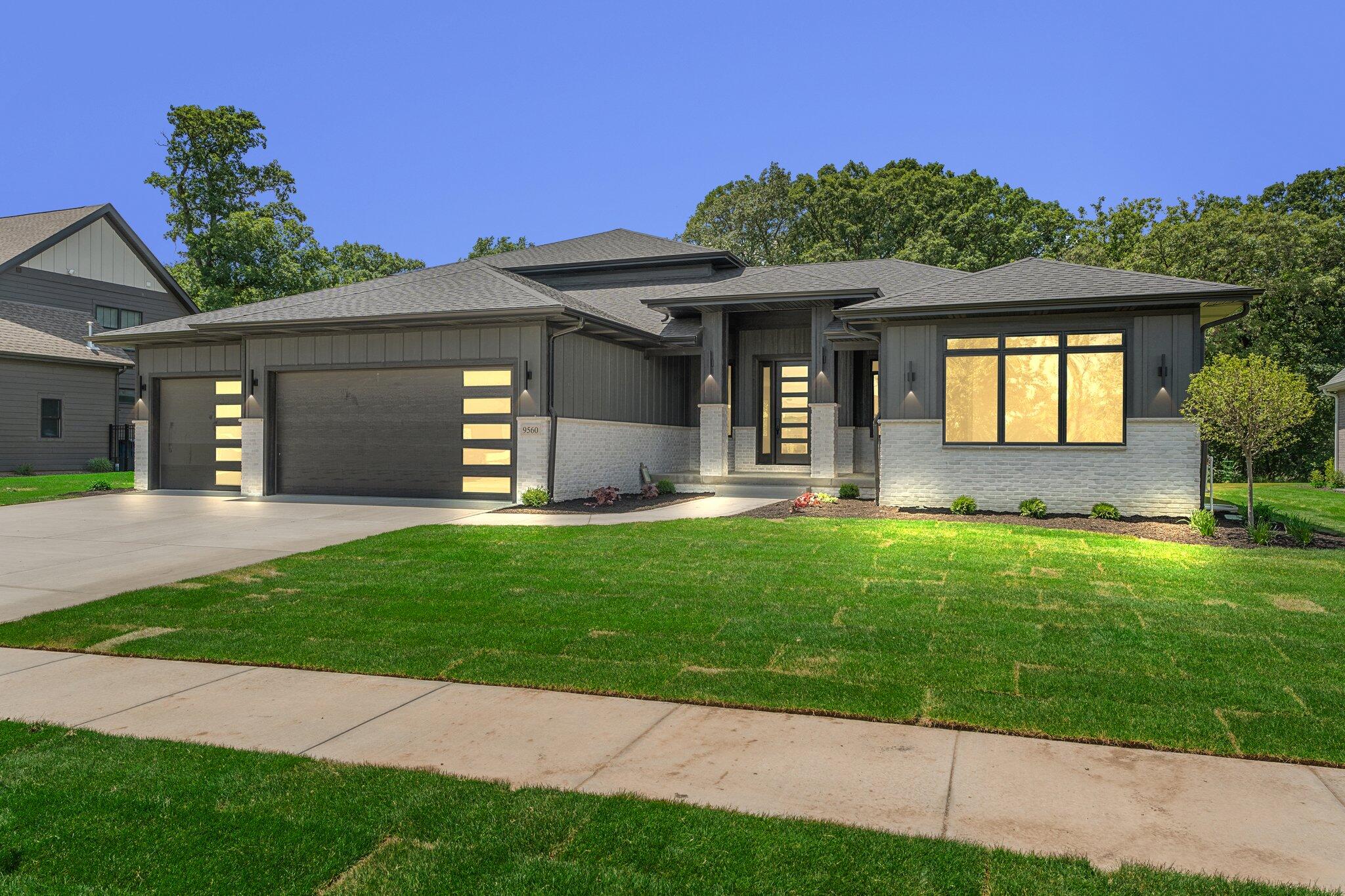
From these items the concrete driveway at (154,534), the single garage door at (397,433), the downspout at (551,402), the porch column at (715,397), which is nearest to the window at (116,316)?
the concrete driveway at (154,534)

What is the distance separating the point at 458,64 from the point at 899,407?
5489 inches

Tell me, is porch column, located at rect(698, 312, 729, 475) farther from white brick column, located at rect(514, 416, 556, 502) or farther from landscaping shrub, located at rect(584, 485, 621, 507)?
white brick column, located at rect(514, 416, 556, 502)

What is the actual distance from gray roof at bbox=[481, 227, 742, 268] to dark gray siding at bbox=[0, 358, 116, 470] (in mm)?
13540

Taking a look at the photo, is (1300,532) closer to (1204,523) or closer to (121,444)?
(1204,523)

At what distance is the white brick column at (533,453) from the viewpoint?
53.6 ft

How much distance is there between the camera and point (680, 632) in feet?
21.8

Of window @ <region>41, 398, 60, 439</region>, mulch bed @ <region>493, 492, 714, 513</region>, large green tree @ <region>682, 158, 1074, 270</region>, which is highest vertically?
large green tree @ <region>682, 158, 1074, 270</region>

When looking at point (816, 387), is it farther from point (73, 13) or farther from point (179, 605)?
point (73, 13)

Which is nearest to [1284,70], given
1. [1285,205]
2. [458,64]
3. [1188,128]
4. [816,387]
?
[1188,128]

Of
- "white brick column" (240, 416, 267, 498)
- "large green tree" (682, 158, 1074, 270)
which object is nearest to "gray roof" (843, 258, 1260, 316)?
"white brick column" (240, 416, 267, 498)

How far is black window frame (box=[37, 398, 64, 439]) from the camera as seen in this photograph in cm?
2697

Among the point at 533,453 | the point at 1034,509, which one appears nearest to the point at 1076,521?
the point at 1034,509

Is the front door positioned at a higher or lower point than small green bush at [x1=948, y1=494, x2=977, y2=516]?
higher

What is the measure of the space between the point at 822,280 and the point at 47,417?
24.3m
